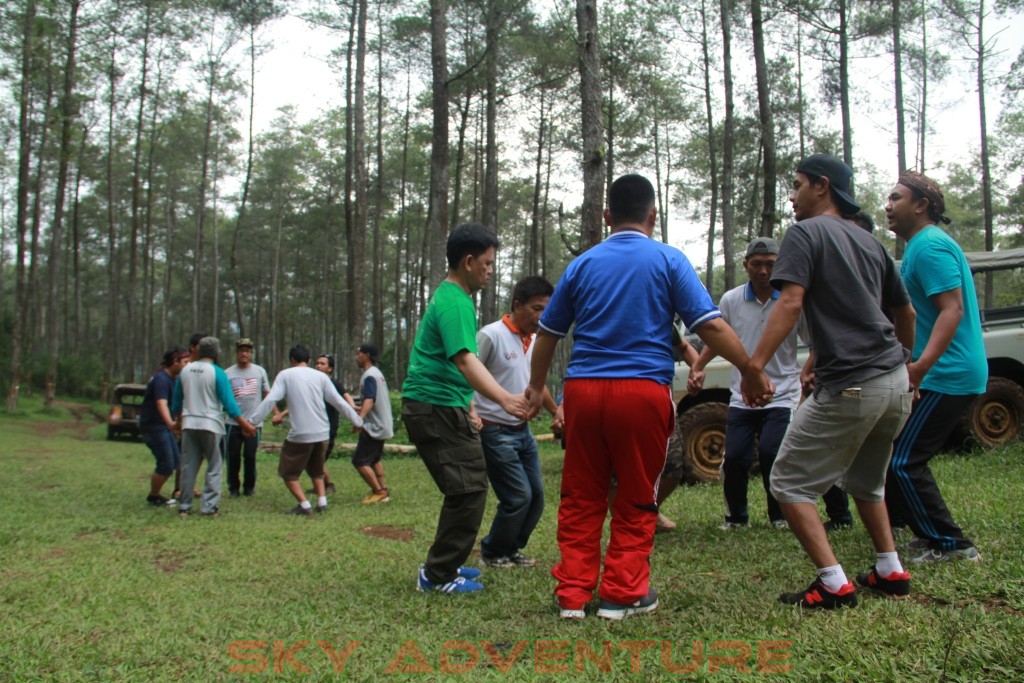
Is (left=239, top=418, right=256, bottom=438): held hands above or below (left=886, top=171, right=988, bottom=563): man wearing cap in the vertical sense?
below

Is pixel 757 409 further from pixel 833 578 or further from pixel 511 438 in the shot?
pixel 833 578

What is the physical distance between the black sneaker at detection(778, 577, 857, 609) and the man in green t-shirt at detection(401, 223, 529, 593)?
5.44 feet

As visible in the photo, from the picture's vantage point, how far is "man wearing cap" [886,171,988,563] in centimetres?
378

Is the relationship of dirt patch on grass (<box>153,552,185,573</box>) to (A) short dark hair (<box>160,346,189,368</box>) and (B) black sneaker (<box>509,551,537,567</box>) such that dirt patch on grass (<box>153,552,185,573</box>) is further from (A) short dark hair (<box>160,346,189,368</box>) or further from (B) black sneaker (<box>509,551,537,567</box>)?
(A) short dark hair (<box>160,346,189,368</box>)

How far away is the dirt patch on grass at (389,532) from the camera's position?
21.8 ft

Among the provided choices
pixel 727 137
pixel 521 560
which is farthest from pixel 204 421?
pixel 727 137

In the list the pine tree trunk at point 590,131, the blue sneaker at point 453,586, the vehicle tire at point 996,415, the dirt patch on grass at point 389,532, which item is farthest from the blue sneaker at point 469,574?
the vehicle tire at point 996,415

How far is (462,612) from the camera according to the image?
148 inches

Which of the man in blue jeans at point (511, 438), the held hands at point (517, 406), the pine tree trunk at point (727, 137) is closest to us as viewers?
the held hands at point (517, 406)

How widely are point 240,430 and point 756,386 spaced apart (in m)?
7.73

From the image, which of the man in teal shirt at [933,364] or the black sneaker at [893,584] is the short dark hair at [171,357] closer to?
the man in teal shirt at [933,364]

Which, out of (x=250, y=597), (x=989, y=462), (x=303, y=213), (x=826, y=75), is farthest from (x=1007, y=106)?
(x=303, y=213)

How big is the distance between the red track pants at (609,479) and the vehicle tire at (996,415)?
6.19m

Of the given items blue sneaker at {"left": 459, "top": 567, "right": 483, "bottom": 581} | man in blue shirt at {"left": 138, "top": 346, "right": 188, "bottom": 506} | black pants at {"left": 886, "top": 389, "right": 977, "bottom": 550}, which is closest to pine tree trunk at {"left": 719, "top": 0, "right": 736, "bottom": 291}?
man in blue shirt at {"left": 138, "top": 346, "right": 188, "bottom": 506}
